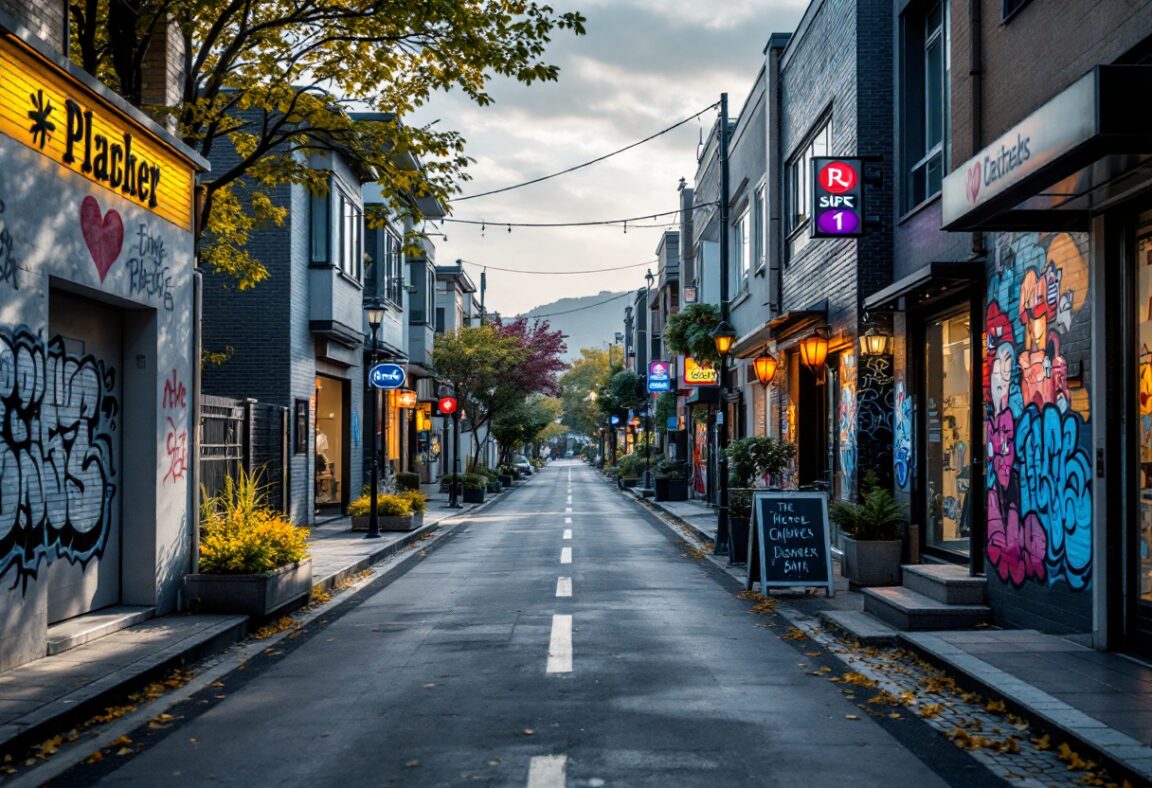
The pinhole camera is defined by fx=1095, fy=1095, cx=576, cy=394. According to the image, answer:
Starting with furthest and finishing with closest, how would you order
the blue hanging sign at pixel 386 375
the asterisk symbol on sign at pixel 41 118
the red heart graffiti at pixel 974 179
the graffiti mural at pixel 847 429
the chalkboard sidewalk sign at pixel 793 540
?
the blue hanging sign at pixel 386 375 → the graffiti mural at pixel 847 429 → the chalkboard sidewalk sign at pixel 793 540 → the asterisk symbol on sign at pixel 41 118 → the red heart graffiti at pixel 974 179

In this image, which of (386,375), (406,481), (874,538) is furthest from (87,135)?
(406,481)

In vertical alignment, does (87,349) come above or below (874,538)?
above

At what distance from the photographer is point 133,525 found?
10.6 m

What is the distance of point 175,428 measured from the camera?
11148 mm

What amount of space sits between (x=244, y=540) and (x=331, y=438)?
54.6ft

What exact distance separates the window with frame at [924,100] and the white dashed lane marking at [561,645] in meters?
6.80

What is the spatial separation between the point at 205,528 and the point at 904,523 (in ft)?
26.1

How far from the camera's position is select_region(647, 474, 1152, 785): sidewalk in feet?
19.6

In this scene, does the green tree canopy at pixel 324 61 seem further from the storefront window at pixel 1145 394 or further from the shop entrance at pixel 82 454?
the storefront window at pixel 1145 394

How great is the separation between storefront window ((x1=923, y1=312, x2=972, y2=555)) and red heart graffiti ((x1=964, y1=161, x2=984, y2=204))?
3996mm

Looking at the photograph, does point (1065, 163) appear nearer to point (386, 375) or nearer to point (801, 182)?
point (801, 182)

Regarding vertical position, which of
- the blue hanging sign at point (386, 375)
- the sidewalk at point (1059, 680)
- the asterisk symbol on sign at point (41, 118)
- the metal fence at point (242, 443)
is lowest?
the sidewalk at point (1059, 680)

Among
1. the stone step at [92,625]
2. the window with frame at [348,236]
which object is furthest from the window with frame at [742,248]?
the stone step at [92,625]

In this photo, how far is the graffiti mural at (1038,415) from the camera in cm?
888
